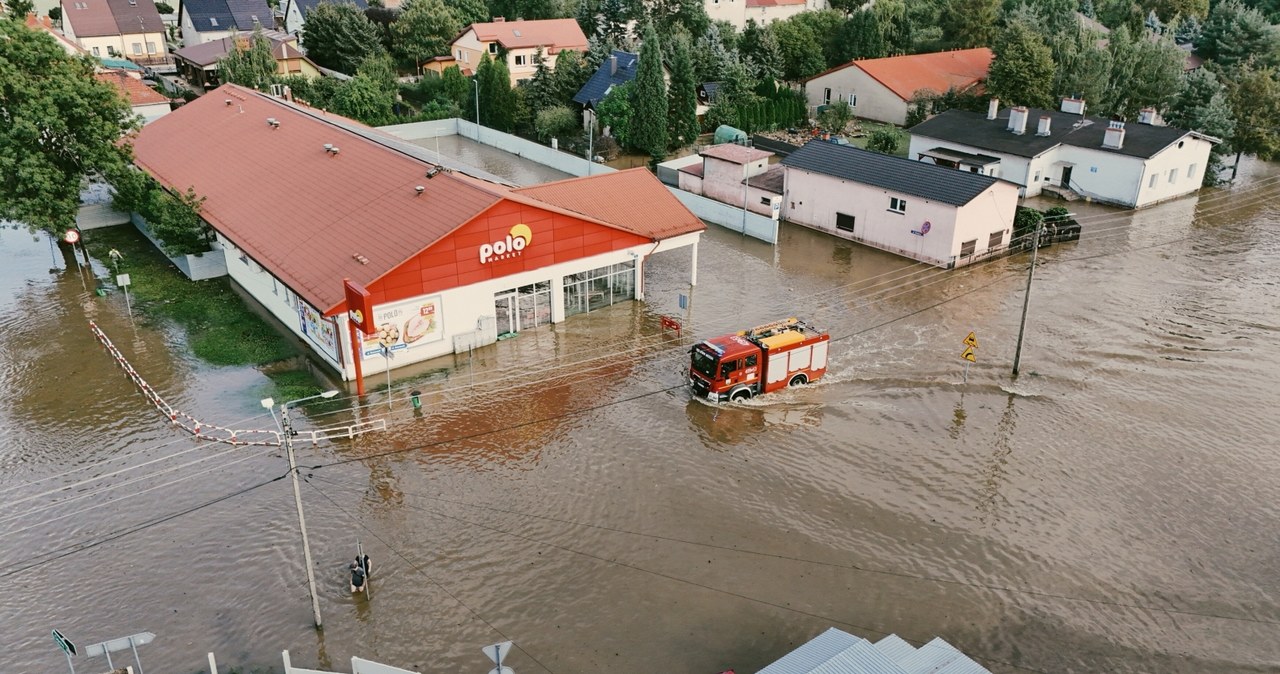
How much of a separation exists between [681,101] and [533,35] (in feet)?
72.0

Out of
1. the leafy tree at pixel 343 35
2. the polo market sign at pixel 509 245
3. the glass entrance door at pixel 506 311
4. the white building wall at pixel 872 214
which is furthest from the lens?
the leafy tree at pixel 343 35

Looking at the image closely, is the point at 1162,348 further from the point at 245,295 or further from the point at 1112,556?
the point at 245,295

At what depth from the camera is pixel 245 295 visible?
3847 cm

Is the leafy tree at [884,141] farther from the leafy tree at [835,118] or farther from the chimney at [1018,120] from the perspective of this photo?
the chimney at [1018,120]

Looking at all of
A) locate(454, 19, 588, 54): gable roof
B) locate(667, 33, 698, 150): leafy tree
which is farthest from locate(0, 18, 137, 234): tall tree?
locate(454, 19, 588, 54): gable roof

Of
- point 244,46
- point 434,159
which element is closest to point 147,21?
point 244,46

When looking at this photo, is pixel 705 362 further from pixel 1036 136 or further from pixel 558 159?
pixel 1036 136

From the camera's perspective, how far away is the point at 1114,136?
5244 centimetres

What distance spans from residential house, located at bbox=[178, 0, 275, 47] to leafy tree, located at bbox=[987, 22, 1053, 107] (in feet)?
243

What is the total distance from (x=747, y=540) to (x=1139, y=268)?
29.7 metres

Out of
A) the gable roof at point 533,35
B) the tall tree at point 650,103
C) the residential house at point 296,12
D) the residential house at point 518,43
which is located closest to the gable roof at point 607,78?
the tall tree at point 650,103

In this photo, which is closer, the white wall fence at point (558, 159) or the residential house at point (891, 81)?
the white wall fence at point (558, 159)

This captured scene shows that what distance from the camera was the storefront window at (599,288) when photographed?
3638 centimetres

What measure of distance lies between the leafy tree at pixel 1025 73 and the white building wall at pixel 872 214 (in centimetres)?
2509
